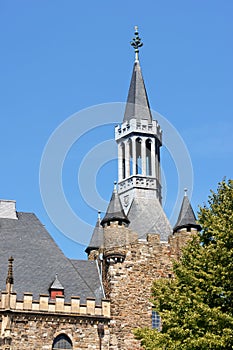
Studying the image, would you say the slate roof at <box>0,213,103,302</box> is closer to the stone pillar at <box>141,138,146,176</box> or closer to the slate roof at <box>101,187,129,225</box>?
the slate roof at <box>101,187,129,225</box>

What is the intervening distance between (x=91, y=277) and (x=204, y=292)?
48.9 feet

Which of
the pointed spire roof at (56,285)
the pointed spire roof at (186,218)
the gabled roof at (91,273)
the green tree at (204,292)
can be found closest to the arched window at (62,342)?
the pointed spire roof at (56,285)

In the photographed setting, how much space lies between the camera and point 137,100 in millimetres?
54656

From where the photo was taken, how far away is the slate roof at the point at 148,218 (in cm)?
4550

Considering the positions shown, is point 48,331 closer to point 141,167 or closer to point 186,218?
point 186,218

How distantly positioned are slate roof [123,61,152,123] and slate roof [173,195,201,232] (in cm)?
953

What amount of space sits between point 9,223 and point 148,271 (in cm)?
888

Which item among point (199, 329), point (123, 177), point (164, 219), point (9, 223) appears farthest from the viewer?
point (123, 177)

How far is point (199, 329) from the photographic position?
28469 millimetres

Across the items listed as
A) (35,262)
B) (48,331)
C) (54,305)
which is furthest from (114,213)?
(48,331)

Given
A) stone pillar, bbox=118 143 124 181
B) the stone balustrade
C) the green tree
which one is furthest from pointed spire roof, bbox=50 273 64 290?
stone pillar, bbox=118 143 124 181

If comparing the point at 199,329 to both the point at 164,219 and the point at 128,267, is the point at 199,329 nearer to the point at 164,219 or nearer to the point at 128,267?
the point at 128,267

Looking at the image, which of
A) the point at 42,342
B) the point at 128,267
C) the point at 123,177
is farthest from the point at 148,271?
the point at 123,177

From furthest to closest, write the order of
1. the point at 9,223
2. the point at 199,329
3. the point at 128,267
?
the point at 9,223, the point at 128,267, the point at 199,329
